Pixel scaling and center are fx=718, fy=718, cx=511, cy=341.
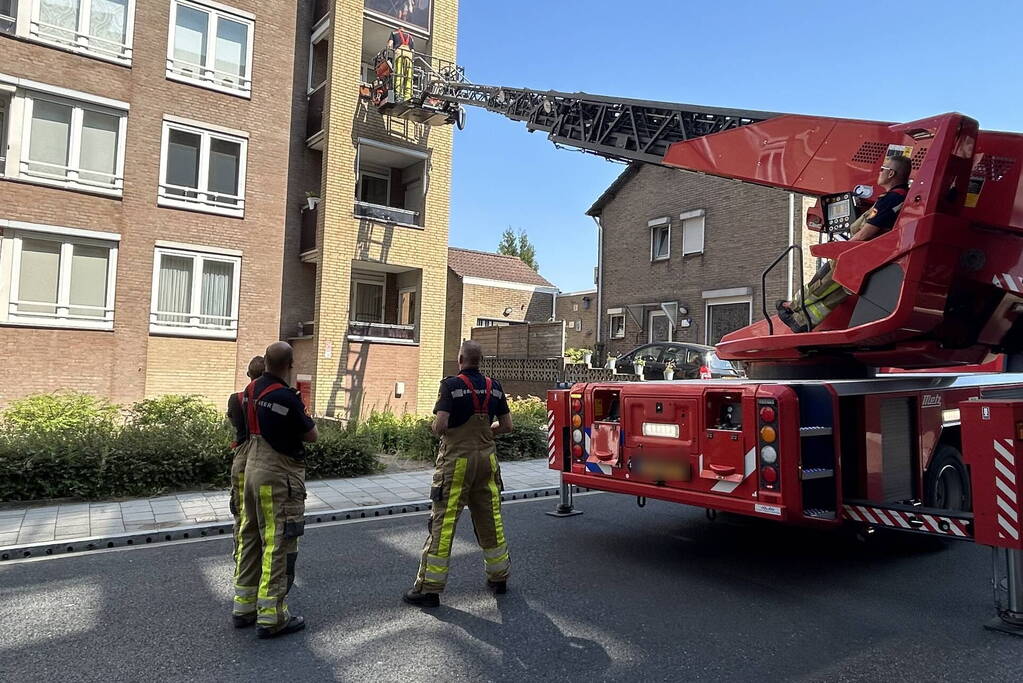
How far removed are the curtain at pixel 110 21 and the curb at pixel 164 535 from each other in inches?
517

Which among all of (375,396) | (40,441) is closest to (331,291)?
(375,396)

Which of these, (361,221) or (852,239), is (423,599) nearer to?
(852,239)

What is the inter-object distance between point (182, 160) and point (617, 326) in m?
15.4

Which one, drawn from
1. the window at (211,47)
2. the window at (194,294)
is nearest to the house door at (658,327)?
the window at (194,294)

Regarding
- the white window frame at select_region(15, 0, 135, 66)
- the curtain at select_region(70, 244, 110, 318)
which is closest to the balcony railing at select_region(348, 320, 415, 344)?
the curtain at select_region(70, 244, 110, 318)

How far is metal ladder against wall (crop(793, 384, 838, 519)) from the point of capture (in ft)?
16.5

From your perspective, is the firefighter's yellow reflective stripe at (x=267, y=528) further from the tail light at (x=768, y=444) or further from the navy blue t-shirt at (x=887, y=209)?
the navy blue t-shirt at (x=887, y=209)

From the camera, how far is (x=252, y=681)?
3689 millimetres

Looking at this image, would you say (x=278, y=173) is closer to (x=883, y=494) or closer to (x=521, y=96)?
(x=521, y=96)

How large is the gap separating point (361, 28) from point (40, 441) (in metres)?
12.8

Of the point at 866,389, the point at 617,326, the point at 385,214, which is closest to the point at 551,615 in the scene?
the point at 866,389

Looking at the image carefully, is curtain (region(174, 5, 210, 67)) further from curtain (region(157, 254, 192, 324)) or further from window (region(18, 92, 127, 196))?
curtain (region(157, 254, 192, 324))

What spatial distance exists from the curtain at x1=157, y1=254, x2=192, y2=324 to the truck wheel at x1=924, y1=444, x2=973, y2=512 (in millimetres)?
15002

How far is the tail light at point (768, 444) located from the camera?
16.3 ft
